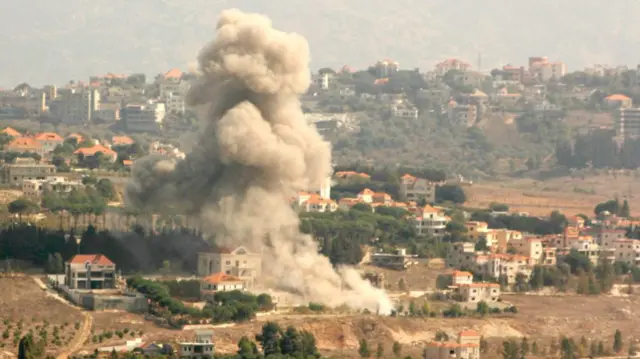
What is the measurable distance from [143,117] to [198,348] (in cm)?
7206

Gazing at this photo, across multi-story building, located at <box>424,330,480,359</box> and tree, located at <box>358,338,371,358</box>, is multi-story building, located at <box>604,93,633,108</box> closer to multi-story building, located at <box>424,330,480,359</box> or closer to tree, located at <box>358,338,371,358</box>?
multi-story building, located at <box>424,330,480,359</box>

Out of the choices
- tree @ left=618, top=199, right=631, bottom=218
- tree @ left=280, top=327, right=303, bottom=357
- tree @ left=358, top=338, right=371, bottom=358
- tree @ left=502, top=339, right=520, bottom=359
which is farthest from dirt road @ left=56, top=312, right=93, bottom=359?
tree @ left=618, top=199, right=631, bottom=218

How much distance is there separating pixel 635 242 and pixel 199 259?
72.5ft

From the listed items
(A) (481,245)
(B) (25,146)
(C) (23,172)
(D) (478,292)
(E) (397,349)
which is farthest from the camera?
(B) (25,146)

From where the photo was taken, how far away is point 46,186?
86.9 meters

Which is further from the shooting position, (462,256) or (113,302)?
(462,256)

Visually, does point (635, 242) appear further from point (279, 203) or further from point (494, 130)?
point (494, 130)

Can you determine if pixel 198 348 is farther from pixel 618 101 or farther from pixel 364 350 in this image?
pixel 618 101

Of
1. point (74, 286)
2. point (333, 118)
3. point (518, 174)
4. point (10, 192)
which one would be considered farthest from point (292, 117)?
point (333, 118)

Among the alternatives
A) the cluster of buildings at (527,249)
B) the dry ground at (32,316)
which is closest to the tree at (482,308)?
the cluster of buildings at (527,249)

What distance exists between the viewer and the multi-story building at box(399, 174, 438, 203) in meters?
97.5

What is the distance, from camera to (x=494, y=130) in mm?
141250

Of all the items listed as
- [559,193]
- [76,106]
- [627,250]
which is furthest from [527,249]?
[76,106]

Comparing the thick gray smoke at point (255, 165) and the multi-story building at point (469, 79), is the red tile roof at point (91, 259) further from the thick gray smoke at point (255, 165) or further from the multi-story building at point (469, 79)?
the multi-story building at point (469, 79)
